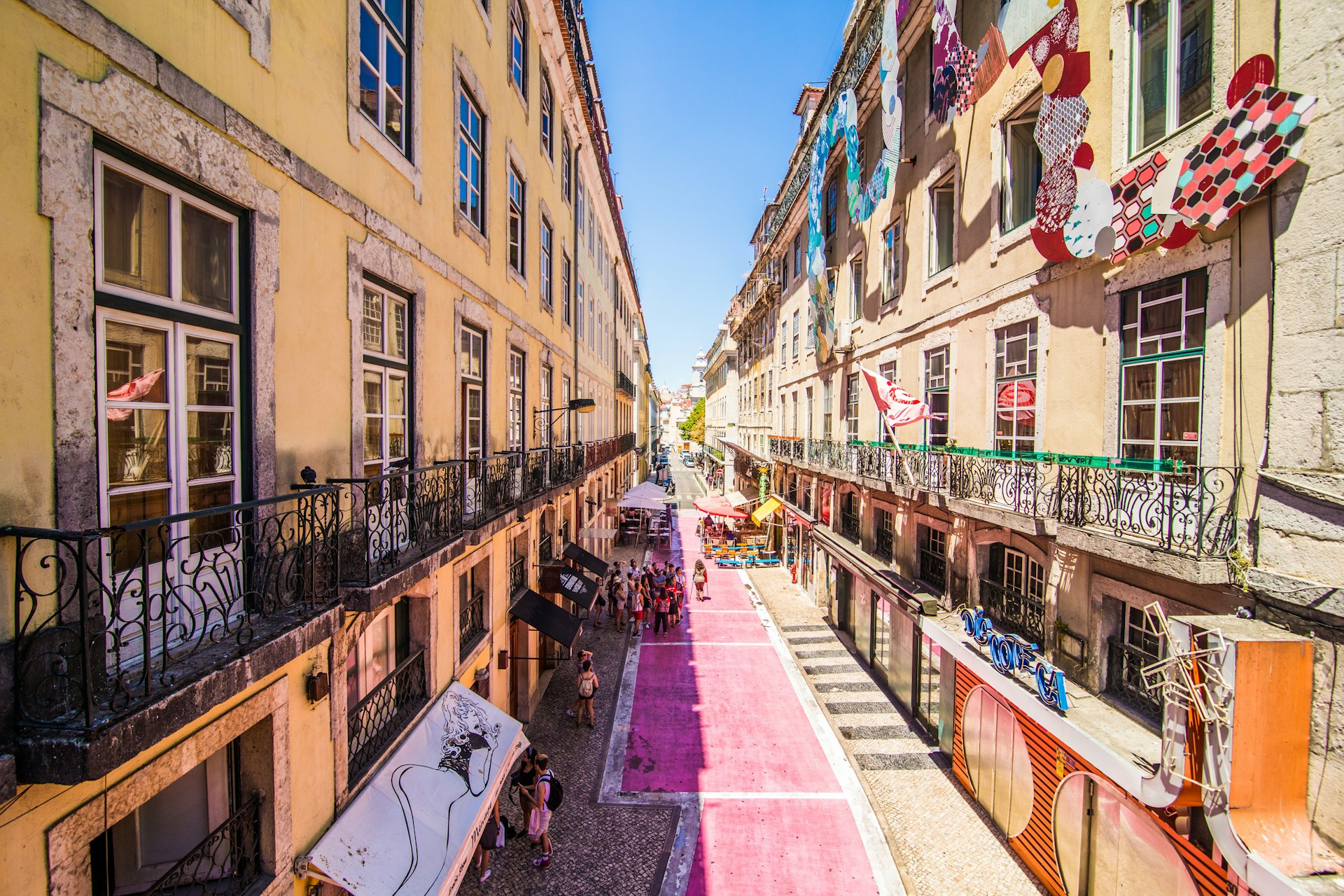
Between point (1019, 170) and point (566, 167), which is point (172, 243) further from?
point (566, 167)

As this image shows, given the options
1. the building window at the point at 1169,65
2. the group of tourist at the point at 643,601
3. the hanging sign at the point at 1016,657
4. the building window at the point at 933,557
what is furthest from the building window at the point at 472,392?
the group of tourist at the point at 643,601

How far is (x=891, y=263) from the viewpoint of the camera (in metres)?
14.1

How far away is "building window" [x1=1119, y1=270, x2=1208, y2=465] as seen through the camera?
19.5ft

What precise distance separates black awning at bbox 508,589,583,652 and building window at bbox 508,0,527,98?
33.6ft

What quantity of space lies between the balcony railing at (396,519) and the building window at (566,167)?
11740 mm

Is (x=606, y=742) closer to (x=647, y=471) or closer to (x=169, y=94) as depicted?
(x=169, y=94)

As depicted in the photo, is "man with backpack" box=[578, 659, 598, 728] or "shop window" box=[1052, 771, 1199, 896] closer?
"shop window" box=[1052, 771, 1199, 896]

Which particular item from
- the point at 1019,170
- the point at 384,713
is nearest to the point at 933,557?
the point at 1019,170

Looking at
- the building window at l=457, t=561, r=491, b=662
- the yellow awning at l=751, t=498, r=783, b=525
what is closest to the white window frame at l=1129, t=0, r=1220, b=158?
the building window at l=457, t=561, r=491, b=662

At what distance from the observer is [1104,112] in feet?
22.9

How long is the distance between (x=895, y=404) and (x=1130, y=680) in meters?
5.40

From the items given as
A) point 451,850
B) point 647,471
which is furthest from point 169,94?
point 647,471

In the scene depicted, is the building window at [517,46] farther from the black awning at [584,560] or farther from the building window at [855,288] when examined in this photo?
the black awning at [584,560]

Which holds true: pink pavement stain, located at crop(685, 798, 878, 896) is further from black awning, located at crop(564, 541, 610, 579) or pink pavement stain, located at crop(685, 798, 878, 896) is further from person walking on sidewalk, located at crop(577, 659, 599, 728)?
black awning, located at crop(564, 541, 610, 579)
